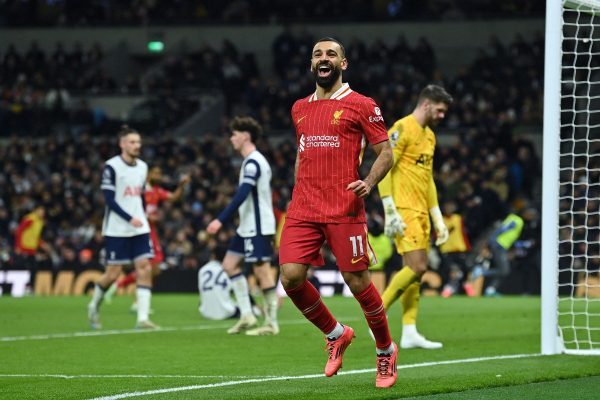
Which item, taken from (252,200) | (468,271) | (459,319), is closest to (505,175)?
(468,271)

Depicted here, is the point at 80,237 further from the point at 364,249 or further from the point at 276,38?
the point at 364,249

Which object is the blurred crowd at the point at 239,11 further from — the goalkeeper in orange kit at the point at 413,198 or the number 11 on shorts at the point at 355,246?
the number 11 on shorts at the point at 355,246

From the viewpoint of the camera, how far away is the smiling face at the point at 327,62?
25.7 feet

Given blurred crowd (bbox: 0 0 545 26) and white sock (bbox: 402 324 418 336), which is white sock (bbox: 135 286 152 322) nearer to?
white sock (bbox: 402 324 418 336)

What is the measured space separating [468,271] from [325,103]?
17533 mm

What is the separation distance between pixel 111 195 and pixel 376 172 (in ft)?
22.4

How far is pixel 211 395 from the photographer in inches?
293

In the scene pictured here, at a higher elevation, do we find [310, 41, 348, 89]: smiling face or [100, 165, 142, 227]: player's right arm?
[310, 41, 348, 89]: smiling face

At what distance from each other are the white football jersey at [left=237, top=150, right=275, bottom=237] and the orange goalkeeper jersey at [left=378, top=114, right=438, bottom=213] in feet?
7.14

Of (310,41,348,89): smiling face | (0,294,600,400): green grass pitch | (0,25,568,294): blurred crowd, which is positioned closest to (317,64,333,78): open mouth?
(310,41,348,89): smiling face

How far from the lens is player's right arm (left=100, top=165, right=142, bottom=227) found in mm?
13672

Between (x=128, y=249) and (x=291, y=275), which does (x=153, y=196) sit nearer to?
(x=128, y=249)

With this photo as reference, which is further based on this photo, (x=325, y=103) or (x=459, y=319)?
(x=459, y=319)

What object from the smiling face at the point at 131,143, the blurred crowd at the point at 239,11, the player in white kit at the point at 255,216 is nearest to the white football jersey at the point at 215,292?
the smiling face at the point at 131,143
